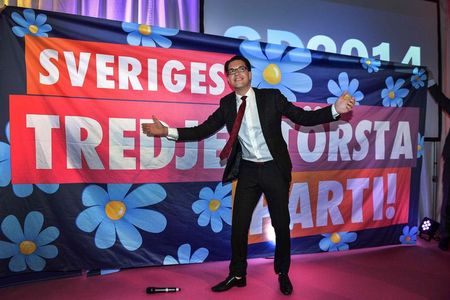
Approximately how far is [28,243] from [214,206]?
4.33 feet

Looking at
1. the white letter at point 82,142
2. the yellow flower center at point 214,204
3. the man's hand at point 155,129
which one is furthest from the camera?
the yellow flower center at point 214,204

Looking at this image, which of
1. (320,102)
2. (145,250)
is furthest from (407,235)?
(145,250)

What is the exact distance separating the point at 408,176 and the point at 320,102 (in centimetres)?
119

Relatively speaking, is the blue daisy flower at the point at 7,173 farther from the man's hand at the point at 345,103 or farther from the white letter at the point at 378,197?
the white letter at the point at 378,197

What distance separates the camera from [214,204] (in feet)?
8.77

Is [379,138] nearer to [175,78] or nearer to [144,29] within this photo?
[175,78]

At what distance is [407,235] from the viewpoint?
10.7 feet

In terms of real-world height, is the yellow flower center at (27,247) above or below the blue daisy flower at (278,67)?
below

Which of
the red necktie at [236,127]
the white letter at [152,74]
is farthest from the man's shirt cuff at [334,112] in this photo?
the white letter at [152,74]

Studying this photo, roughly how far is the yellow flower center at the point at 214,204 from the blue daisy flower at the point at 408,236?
6.18ft

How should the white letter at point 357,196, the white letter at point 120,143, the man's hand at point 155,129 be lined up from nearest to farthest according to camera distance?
the man's hand at point 155,129
the white letter at point 120,143
the white letter at point 357,196

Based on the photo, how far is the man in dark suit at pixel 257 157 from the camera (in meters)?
2.15

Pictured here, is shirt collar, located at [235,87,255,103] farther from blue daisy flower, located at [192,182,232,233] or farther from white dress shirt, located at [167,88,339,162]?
blue daisy flower, located at [192,182,232,233]

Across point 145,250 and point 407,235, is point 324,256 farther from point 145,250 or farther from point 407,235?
point 145,250
